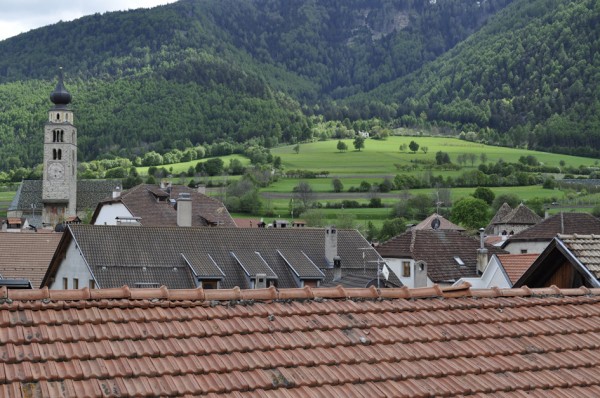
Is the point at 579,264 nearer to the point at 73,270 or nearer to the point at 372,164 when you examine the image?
the point at 73,270

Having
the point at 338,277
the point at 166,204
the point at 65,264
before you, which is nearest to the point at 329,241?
the point at 338,277

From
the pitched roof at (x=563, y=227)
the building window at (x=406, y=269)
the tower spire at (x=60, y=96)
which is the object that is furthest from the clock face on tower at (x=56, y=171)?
the building window at (x=406, y=269)

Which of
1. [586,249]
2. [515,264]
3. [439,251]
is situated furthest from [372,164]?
[586,249]

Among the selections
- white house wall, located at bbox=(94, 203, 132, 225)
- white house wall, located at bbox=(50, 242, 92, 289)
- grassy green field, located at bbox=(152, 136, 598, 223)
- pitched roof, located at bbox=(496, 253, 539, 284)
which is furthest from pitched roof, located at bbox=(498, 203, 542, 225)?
white house wall, located at bbox=(50, 242, 92, 289)

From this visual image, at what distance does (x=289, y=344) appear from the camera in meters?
7.69

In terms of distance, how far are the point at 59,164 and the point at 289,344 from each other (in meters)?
125

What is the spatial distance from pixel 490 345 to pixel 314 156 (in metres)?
159

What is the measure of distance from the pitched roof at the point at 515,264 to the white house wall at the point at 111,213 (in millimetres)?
32162

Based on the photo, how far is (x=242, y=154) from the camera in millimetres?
185750

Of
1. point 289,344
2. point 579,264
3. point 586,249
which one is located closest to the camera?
point 289,344

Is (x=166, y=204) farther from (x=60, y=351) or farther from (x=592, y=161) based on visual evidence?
(x=592, y=161)

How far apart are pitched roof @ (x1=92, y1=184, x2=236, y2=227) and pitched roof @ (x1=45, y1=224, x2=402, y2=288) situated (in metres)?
15.7

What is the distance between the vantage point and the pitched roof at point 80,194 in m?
130

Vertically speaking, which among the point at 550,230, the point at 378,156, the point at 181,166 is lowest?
the point at 550,230
